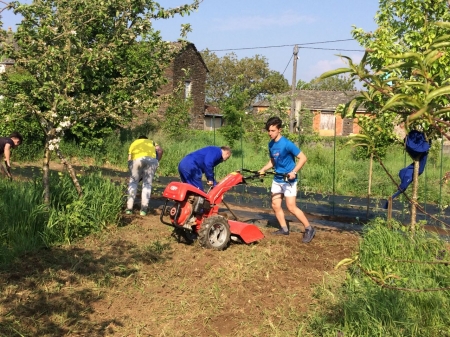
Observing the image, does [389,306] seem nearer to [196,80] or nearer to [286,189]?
[286,189]

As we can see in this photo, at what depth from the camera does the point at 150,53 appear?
26.3ft

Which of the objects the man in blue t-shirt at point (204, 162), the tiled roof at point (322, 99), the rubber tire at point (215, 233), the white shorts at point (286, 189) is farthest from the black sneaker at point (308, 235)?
the tiled roof at point (322, 99)

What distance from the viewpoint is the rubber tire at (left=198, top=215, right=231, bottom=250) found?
625cm

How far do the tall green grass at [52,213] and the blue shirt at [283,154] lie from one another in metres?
2.29

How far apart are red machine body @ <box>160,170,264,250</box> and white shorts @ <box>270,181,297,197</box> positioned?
2.17 ft

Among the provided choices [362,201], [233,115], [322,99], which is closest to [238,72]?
[322,99]

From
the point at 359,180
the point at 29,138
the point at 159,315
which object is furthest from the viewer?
the point at 29,138

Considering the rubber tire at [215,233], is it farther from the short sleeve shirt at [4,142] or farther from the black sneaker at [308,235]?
the short sleeve shirt at [4,142]

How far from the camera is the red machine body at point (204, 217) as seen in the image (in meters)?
6.20

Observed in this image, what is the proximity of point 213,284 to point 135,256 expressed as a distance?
1204 millimetres

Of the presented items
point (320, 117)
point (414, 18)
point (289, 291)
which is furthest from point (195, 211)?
point (320, 117)

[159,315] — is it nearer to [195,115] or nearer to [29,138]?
[29,138]

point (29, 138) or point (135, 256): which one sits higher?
point (29, 138)

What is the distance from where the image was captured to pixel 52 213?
20.8 feet
